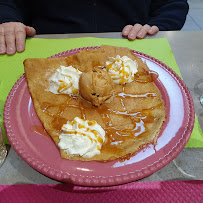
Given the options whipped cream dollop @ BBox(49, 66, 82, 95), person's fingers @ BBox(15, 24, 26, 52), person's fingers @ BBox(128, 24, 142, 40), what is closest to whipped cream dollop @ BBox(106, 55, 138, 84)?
whipped cream dollop @ BBox(49, 66, 82, 95)

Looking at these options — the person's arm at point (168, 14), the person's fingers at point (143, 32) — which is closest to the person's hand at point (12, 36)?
the person's fingers at point (143, 32)

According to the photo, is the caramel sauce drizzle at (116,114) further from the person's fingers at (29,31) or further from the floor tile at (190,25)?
the floor tile at (190,25)

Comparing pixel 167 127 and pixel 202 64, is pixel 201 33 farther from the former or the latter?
pixel 167 127

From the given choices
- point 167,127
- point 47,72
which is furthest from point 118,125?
point 47,72

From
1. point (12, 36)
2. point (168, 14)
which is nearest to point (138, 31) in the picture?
point (168, 14)

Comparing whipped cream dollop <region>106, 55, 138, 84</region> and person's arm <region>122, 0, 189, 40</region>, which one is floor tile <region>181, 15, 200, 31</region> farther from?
whipped cream dollop <region>106, 55, 138, 84</region>

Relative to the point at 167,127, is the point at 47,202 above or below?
below
